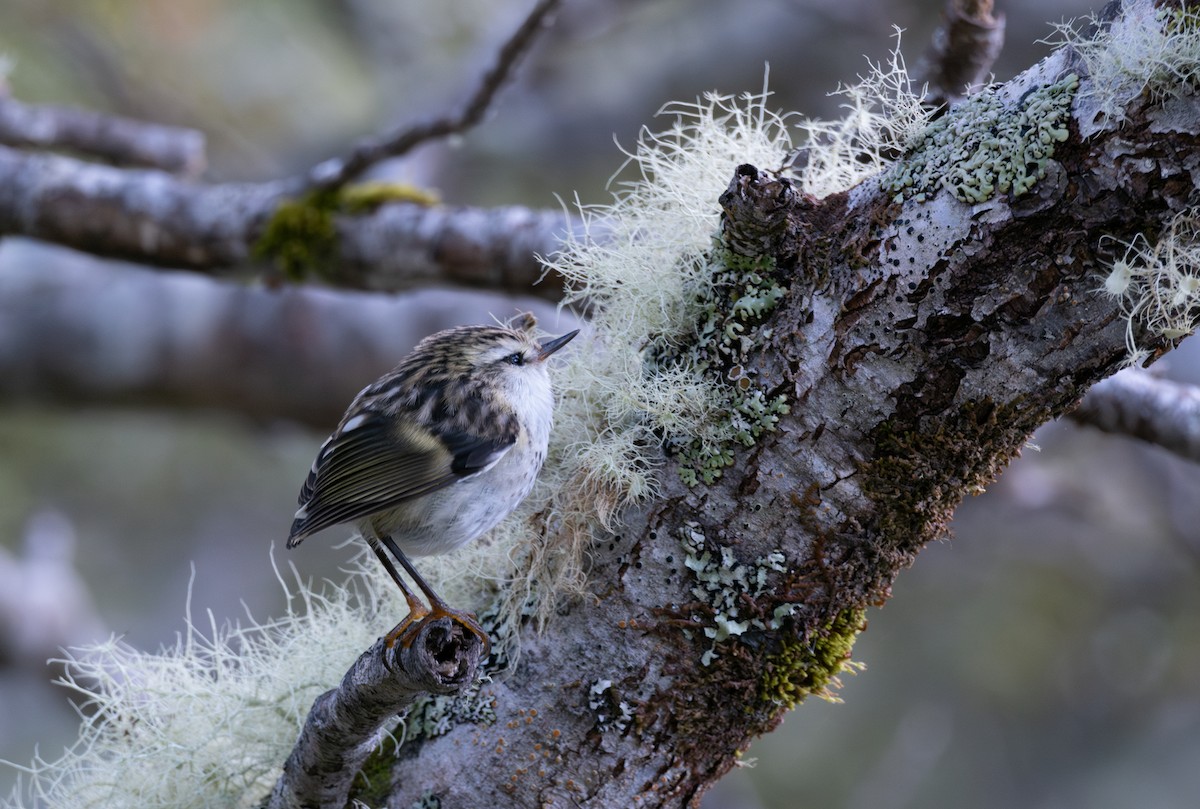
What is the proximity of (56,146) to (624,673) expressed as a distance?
3.95 metres

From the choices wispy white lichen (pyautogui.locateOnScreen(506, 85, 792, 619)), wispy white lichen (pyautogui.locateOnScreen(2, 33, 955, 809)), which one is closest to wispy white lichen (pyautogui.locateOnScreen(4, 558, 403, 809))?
wispy white lichen (pyautogui.locateOnScreen(2, 33, 955, 809))

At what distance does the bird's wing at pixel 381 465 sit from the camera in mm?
2062

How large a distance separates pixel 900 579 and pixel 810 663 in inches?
227

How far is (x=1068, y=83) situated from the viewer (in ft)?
5.08

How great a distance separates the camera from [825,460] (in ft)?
5.89

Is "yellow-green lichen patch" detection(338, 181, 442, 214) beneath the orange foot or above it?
above

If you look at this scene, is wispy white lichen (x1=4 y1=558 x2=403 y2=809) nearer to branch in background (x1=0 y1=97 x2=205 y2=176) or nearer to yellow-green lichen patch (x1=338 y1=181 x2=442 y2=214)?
yellow-green lichen patch (x1=338 y1=181 x2=442 y2=214)

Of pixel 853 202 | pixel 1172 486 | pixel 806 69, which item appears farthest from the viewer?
pixel 806 69

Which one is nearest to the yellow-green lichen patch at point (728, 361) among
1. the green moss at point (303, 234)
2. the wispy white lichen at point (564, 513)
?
the wispy white lichen at point (564, 513)

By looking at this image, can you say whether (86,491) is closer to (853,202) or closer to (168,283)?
(168,283)

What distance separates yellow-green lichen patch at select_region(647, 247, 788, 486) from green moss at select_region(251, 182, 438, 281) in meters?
2.02

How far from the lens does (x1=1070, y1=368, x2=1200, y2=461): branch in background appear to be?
2697mm

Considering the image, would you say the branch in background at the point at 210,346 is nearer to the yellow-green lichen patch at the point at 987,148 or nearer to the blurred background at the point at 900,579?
the blurred background at the point at 900,579

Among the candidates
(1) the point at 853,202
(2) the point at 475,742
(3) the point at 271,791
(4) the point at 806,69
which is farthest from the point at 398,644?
(4) the point at 806,69
